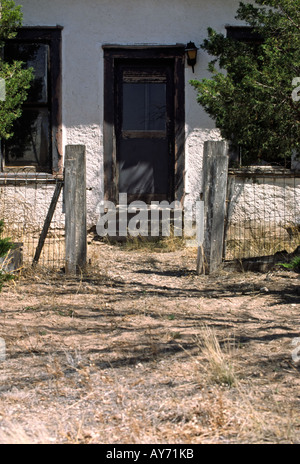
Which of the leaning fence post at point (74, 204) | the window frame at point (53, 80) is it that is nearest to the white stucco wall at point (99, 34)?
the window frame at point (53, 80)

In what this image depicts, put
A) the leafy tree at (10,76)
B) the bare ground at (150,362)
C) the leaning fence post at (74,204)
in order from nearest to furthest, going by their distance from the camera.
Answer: the bare ground at (150,362), the leaning fence post at (74,204), the leafy tree at (10,76)

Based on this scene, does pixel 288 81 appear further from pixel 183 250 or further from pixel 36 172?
pixel 36 172

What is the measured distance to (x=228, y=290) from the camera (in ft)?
16.9

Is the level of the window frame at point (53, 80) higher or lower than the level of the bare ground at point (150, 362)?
higher


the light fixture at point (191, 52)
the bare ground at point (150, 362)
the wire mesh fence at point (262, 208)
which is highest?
the light fixture at point (191, 52)

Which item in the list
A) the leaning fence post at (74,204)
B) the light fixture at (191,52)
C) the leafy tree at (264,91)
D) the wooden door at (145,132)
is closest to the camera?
the leafy tree at (264,91)

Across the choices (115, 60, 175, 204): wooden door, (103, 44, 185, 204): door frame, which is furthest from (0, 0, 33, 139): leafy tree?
(115, 60, 175, 204): wooden door

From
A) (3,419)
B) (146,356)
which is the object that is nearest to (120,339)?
(146,356)

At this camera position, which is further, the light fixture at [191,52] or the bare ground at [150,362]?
the light fixture at [191,52]

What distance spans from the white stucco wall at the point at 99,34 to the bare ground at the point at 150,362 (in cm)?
354

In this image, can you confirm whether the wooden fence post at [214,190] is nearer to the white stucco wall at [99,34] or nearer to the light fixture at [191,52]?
the white stucco wall at [99,34]

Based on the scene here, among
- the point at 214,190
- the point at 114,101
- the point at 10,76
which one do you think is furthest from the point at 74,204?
the point at 114,101

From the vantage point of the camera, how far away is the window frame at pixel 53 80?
8102 millimetres

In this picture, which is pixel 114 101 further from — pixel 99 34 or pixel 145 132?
pixel 99 34
